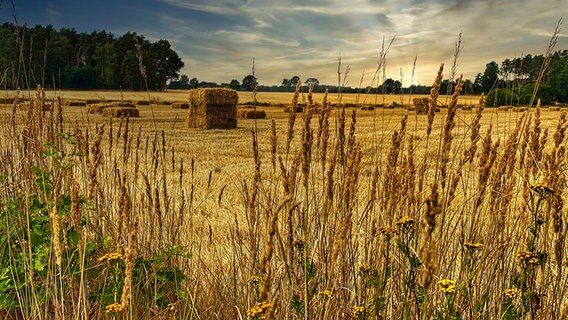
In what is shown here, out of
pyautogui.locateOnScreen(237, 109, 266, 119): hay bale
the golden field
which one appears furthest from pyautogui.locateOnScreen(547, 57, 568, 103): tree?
the golden field

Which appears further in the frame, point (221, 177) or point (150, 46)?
point (150, 46)

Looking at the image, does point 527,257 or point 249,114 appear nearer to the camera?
point 527,257

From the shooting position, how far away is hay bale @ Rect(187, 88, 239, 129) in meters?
21.2

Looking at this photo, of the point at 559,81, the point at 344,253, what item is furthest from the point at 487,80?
the point at 559,81

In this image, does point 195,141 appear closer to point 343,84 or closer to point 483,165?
point 343,84

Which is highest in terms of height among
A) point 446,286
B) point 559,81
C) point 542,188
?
point 559,81

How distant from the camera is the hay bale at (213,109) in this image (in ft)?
69.6

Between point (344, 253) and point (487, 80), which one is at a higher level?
point (487, 80)

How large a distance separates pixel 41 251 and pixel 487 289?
216 cm

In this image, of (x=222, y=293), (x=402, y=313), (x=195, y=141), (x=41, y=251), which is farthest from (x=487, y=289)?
(x=195, y=141)

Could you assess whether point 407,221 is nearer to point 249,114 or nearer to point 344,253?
point 344,253

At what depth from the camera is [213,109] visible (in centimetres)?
2142

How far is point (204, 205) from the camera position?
6453 mm

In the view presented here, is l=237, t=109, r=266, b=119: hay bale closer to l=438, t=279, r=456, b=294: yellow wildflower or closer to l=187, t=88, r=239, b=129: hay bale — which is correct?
l=187, t=88, r=239, b=129: hay bale
